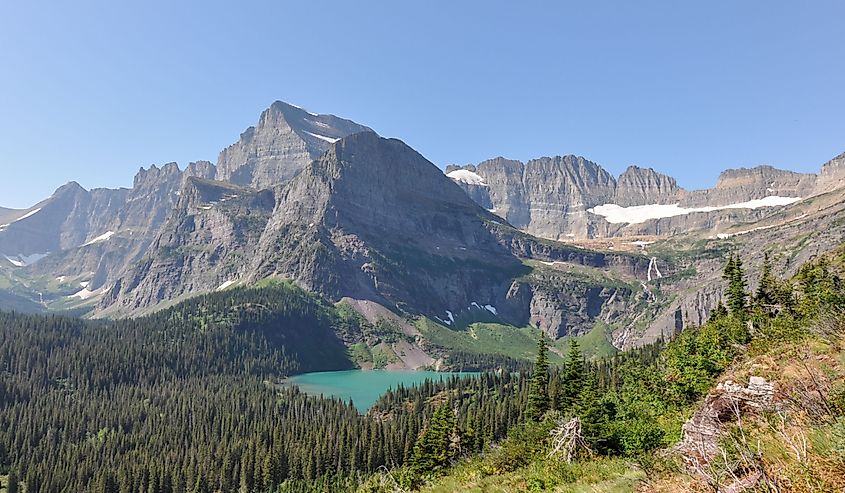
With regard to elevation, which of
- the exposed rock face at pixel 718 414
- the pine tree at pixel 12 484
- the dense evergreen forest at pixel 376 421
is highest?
the exposed rock face at pixel 718 414

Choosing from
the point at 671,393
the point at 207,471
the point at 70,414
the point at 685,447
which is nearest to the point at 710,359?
the point at 671,393

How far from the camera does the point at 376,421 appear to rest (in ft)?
443

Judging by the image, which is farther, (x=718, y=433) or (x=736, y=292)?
(x=736, y=292)

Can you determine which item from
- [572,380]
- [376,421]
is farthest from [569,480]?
[376,421]

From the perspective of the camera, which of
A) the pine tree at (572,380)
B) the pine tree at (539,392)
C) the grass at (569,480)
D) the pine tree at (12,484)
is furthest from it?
the pine tree at (12,484)

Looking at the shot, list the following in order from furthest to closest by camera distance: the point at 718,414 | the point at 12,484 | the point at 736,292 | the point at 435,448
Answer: the point at 12,484, the point at 736,292, the point at 435,448, the point at 718,414

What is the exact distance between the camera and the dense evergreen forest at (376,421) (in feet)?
119

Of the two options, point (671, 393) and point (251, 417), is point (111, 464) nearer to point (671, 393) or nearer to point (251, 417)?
point (251, 417)

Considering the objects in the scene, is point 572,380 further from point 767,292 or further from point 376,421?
point 376,421

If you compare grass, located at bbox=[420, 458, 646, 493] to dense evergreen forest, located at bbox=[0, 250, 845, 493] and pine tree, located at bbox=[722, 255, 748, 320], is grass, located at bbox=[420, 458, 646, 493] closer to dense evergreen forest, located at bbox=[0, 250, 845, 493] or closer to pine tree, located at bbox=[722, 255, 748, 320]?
dense evergreen forest, located at bbox=[0, 250, 845, 493]

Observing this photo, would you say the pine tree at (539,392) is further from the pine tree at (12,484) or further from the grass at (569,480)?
the pine tree at (12,484)

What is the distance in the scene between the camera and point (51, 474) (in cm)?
Answer: 11725

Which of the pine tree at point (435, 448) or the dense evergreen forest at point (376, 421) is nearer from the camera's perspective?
the dense evergreen forest at point (376, 421)

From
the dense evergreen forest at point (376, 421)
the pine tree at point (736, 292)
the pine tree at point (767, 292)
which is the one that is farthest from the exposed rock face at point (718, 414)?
the pine tree at point (736, 292)
